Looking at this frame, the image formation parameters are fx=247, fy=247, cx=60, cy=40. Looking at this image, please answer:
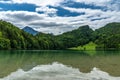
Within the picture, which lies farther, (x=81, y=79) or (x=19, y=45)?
(x=19, y=45)

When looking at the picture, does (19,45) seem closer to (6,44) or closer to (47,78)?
(6,44)

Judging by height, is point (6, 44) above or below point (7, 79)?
below

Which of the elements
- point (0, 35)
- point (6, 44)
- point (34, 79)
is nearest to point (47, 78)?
point (34, 79)

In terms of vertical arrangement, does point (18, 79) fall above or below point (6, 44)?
above

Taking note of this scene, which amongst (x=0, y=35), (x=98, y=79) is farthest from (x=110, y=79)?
(x=0, y=35)

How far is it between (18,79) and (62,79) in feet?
16.3

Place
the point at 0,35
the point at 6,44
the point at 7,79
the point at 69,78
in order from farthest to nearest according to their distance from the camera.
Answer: the point at 0,35
the point at 6,44
the point at 69,78
the point at 7,79

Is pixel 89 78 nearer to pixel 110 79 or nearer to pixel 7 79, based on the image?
pixel 110 79

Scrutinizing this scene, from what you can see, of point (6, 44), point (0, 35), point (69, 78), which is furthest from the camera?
point (0, 35)

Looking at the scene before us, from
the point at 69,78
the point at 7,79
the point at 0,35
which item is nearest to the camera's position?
the point at 7,79

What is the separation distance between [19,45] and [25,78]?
16875cm

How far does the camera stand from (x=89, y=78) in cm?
2986

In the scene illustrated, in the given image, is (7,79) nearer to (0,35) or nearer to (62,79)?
(62,79)

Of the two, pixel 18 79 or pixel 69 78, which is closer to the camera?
pixel 18 79
